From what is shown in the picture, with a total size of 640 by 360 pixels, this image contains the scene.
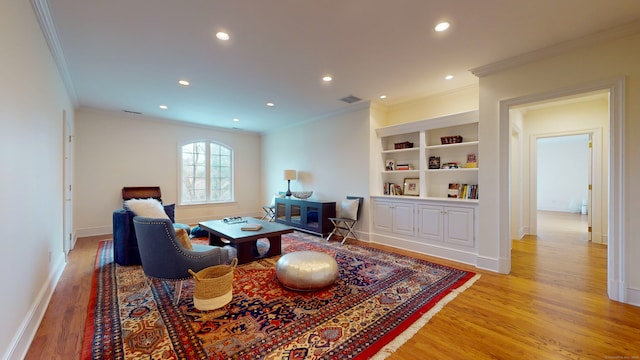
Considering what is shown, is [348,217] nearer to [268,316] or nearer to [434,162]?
[434,162]

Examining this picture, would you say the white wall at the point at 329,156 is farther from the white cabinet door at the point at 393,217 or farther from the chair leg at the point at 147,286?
the chair leg at the point at 147,286

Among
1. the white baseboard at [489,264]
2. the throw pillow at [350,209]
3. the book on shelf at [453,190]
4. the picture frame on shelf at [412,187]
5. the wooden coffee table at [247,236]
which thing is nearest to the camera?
the white baseboard at [489,264]

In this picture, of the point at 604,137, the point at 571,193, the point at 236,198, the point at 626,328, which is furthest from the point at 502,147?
the point at 571,193

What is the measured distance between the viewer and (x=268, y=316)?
231 centimetres

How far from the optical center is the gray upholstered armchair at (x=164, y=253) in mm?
2418

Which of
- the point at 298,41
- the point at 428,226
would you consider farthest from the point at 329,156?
the point at 298,41

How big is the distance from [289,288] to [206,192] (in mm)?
5291

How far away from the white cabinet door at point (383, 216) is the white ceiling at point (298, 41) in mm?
2015

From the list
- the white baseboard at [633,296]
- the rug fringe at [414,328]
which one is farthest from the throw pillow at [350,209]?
the white baseboard at [633,296]

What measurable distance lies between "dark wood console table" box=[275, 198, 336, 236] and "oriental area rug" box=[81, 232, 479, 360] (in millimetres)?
2009

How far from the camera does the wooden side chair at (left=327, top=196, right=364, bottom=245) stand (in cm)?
505

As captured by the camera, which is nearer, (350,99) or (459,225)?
(459,225)

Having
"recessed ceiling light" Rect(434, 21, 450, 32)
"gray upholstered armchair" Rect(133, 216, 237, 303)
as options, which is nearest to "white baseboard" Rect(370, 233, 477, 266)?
"recessed ceiling light" Rect(434, 21, 450, 32)

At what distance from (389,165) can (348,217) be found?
1.35 meters
